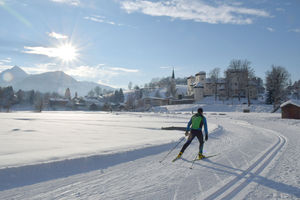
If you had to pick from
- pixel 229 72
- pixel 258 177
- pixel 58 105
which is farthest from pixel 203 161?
pixel 58 105

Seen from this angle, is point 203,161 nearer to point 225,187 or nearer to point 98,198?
point 225,187

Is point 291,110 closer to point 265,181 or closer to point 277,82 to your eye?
point 277,82

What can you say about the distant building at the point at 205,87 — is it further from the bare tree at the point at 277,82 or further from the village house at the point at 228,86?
the bare tree at the point at 277,82

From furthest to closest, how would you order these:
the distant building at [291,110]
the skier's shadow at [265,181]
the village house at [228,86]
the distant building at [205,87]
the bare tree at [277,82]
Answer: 1. the distant building at [205,87]
2. the village house at [228,86]
3. the bare tree at [277,82]
4. the distant building at [291,110]
5. the skier's shadow at [265,181]

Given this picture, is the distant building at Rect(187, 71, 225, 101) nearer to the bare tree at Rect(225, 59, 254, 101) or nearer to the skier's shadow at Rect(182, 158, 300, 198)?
the bare tree at Rect(225, 59, 254, 101)

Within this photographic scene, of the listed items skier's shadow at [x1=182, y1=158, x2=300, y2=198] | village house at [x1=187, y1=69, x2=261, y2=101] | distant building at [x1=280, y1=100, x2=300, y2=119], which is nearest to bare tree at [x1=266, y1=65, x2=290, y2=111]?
village house at [x1=187, y1=69, x2=261, y2=101]

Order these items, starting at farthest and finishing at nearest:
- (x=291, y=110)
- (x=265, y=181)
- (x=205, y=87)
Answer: (x=205, y=87), (x=291, y=110), (x=265, y=181)

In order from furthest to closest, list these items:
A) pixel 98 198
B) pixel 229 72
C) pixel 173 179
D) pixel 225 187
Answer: pixel 229 72 → pixel 173 179 → pixel 225 187 → pixel 98 198

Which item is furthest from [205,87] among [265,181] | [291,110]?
[265,181]

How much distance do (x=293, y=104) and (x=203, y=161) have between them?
1280 inches

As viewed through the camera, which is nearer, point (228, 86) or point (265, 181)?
point (265, 181)

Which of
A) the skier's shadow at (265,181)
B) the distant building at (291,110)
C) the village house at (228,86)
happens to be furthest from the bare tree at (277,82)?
the skier's shadow at (265,181)

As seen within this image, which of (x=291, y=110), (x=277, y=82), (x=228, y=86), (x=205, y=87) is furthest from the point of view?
(x=205, y=87)

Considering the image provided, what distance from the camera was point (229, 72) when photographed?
78375 millimetres
